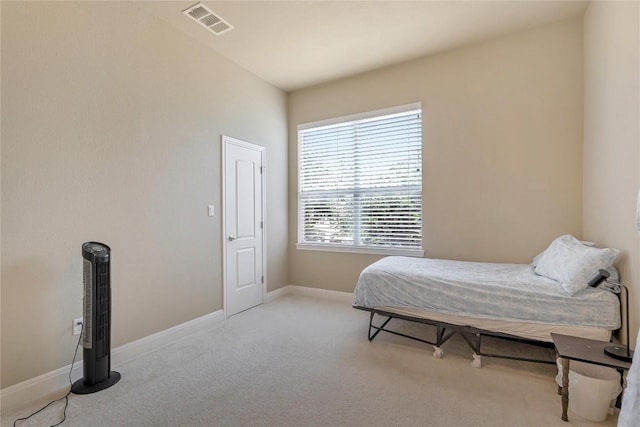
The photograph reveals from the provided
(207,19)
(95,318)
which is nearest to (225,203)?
(95,318)

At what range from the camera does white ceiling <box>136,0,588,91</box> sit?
275 cm

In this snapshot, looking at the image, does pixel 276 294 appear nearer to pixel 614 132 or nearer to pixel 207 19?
pixel 207 19

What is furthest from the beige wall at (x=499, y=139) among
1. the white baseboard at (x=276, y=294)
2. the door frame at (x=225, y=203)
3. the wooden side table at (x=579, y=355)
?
the white baseboard at (x=276, y=294)

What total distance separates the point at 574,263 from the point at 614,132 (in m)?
1.03

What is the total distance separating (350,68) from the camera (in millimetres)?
3922

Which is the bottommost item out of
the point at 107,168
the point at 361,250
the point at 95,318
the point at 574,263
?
the point at 95,318

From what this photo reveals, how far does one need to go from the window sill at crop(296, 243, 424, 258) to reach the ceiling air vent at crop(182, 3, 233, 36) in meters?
2.86

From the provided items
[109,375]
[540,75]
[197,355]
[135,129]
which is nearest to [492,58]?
[540,75]

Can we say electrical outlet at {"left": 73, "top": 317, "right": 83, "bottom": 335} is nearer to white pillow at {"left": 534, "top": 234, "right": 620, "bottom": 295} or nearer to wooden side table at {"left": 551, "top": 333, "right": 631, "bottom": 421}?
wooden side table at {"left": 551, "top": 333, "right": 631, "bottom": 421}

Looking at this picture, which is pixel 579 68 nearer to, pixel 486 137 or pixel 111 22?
pixel 486 137

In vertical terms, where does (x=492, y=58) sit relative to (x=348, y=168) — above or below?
above

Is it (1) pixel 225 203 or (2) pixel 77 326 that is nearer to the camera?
(2) pixel 77 326

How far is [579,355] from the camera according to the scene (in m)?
1.75

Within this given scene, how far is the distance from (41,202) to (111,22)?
5.21ft
